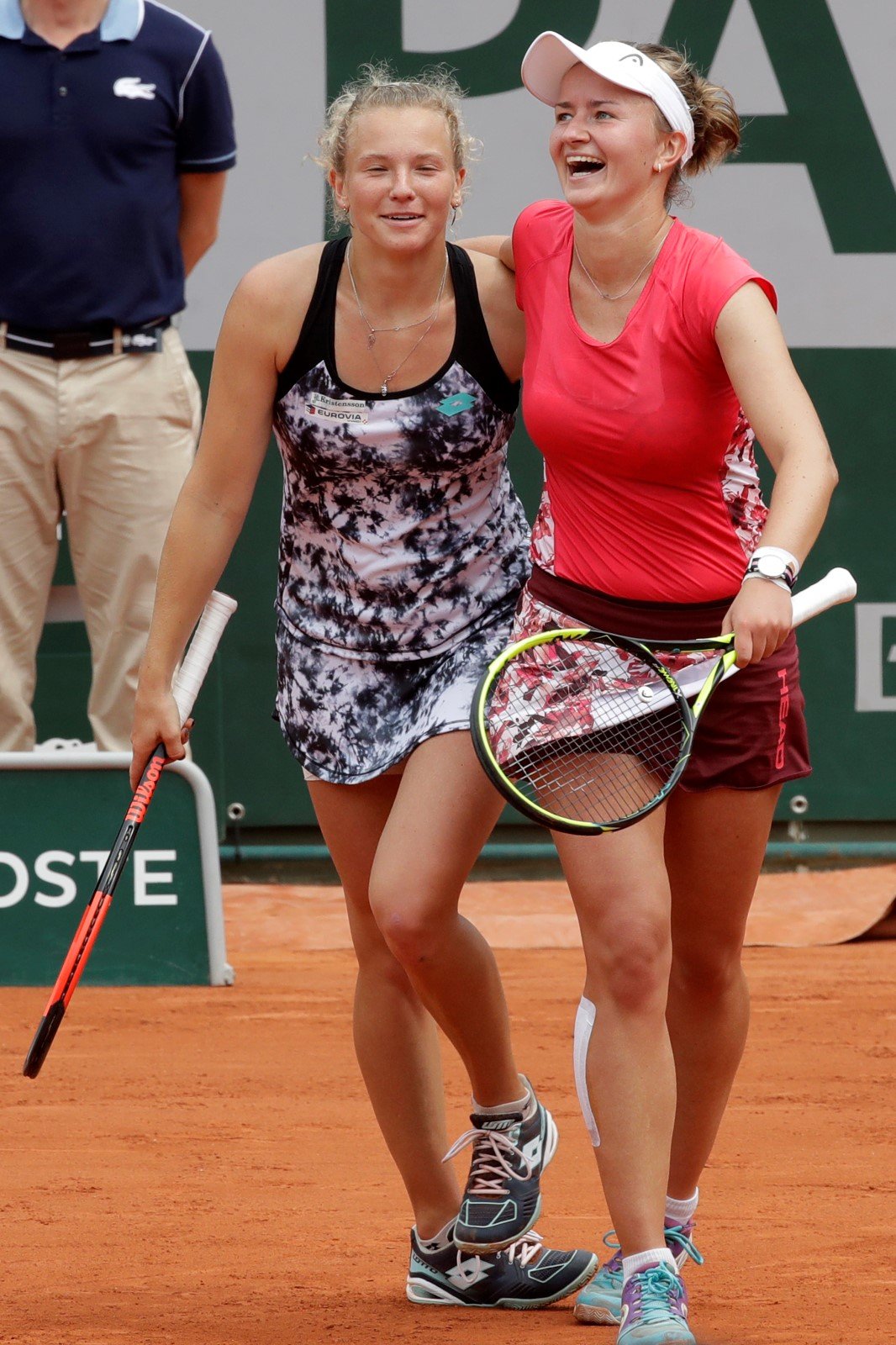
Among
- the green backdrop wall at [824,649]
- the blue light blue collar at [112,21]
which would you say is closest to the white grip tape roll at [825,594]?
the blue light blue collar at [112,21]

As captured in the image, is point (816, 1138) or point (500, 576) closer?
point (500, 576)

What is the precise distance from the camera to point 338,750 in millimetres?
3039

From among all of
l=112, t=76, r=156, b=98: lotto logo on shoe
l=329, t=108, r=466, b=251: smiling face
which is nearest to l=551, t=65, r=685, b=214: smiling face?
l=329, t=108, r=466, b=251: smiling face

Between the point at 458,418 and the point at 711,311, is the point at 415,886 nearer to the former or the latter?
the point at 458,418

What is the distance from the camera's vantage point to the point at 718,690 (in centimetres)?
283

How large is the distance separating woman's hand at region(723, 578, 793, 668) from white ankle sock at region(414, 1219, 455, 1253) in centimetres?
109

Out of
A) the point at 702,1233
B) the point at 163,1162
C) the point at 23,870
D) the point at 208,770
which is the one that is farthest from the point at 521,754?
the point at 208,770

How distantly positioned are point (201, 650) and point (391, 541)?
0.43 metres

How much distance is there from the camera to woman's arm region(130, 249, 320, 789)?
9.73 feet

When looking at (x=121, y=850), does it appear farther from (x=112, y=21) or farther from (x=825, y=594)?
(x=112, y=21)

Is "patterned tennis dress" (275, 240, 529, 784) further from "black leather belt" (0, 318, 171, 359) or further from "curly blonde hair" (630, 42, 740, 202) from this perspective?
"black leather belt" (0, 318, 171, 359)

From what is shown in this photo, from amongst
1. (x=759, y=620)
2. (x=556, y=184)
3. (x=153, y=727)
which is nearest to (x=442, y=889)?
(x=153, y=727)

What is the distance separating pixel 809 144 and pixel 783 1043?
9.44 feet

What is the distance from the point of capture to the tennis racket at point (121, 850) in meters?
2.86
